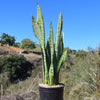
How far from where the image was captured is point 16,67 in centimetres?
1466

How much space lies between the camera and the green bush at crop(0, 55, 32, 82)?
13828mm

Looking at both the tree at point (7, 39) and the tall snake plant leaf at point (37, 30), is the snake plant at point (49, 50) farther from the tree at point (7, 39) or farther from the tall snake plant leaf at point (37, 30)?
the tree at point (7, 39)

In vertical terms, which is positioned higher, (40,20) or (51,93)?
(40,20)

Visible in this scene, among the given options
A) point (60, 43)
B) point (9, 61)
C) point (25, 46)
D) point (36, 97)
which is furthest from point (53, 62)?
point (25, 46)

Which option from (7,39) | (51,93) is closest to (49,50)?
(51,93)

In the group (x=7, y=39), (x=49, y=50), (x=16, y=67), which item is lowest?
(x=16, y=67)

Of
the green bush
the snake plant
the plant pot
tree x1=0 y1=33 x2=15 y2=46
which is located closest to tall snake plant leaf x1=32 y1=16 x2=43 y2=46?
the snake plant

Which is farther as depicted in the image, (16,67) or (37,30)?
(16,67)

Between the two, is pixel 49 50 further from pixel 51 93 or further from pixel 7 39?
pixel 7 39

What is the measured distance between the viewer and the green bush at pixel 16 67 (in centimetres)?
1383

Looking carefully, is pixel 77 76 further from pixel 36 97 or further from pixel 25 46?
pixel 25 46

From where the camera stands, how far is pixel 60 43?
7.13 ft

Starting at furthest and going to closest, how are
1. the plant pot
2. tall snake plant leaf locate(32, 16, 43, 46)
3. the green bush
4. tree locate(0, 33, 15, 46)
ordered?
tree locate(0, 33, 15, 46) → the green bush → tall snake plant leaf locate(32, 16, 43, 46) → the plant pot

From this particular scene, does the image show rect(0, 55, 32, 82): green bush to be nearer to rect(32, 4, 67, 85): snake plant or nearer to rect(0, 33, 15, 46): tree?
rect(32, 4, 67, 85): snake plant
